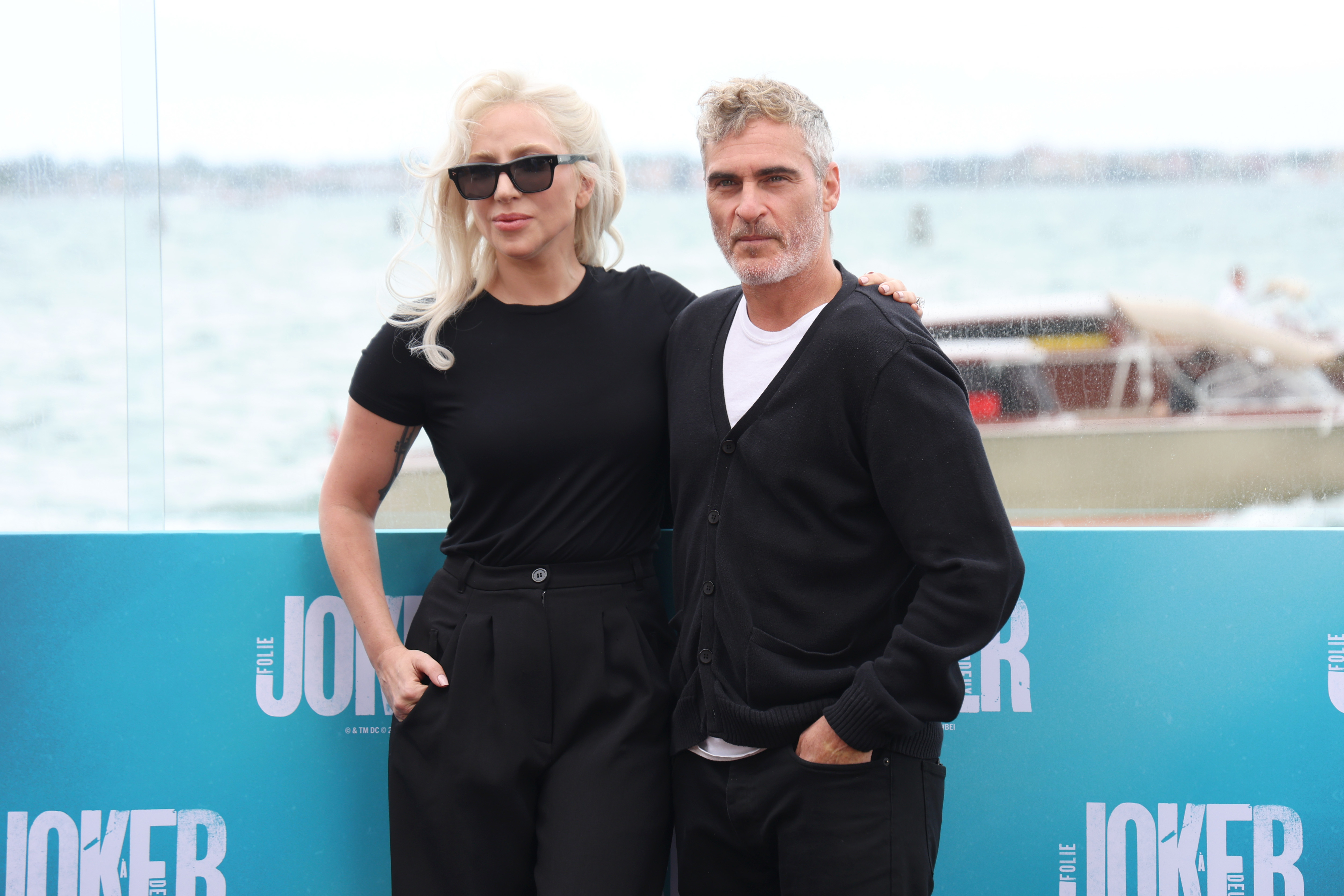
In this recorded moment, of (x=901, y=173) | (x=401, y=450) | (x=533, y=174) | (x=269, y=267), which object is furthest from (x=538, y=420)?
(x=269, y=267)

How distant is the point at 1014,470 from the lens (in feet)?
9.07

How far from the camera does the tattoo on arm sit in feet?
6.70

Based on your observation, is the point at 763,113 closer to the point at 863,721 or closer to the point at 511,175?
the point at 511,175

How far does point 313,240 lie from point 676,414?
1.81m

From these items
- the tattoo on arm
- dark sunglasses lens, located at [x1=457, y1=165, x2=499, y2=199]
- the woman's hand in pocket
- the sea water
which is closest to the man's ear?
dark sunglasses lens, located at [x1=457, y1=165, x2=499, y2=199]

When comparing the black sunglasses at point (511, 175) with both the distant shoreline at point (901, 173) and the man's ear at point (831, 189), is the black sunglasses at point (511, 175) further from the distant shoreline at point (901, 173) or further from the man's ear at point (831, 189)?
the distant shoreline at point (901, 173)

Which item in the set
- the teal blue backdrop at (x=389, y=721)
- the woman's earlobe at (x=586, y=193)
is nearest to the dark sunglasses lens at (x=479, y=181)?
the woman's earlobe at (x=586, y=193)

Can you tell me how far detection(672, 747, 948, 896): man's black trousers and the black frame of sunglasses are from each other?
107cm

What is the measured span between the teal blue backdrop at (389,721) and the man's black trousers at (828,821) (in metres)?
0.66

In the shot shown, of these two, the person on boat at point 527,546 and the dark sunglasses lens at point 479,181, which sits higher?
the dark sunglasses lens at point 479,181

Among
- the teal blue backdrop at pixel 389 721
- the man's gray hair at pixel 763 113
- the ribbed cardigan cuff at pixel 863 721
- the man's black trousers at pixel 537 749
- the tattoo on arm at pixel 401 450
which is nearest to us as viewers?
the ribbed cardigan cuff at pixel 863 721

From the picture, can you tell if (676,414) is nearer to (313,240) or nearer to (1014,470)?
(1014,470)

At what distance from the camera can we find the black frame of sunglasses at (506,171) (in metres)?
1.90

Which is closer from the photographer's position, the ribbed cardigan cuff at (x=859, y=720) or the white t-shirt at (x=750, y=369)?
the ribbed cardigan cuff at (x=859, y=720)
